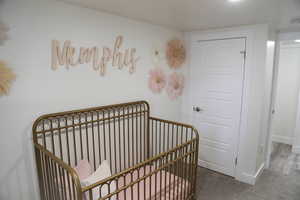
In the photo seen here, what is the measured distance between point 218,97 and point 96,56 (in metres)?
1.89

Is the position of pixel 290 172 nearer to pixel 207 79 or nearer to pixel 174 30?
pixel 207 79

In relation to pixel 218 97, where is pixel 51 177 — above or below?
below

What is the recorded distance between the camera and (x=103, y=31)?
6.48 feet

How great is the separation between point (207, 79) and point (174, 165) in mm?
1668

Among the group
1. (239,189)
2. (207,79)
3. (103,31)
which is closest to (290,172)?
(239,189)

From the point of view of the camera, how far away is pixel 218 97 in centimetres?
286

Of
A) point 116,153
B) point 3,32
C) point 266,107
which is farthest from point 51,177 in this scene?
point 266,107

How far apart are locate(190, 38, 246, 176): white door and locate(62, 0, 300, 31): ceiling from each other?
449 mm

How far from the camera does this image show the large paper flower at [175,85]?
2.93 m

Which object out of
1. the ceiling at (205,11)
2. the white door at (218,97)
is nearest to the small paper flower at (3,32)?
the ceiling at (205,11)

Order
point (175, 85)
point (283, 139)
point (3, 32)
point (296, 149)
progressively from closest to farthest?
1. point (3, 32)
2. point (175, 85)
3. point (296, 149)
4. point (283, 139)

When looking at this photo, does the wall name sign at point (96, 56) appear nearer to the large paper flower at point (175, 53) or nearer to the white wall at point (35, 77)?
the white wall at point (35, 77)

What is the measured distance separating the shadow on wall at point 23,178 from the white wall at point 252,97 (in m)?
2.54

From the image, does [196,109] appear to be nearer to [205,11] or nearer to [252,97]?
[252,97]
